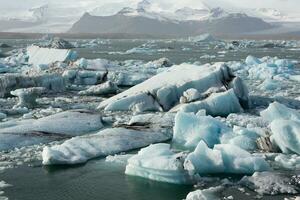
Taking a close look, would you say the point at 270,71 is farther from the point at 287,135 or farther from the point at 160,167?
the point at 160,167

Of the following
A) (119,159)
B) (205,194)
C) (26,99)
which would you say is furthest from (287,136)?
(26,99)

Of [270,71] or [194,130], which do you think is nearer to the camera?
[194,130]

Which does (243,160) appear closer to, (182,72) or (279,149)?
(279,149)

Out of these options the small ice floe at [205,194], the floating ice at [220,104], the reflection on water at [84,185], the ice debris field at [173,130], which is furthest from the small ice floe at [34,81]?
the small ice floe at [205,194]

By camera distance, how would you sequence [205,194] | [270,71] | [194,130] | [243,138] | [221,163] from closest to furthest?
[205,194]
[221,163]
[243,138]
[194,130]
[270,71]

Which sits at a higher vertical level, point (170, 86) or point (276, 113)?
point (170, 86)

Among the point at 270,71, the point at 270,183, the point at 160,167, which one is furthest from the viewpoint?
the point at 270,71

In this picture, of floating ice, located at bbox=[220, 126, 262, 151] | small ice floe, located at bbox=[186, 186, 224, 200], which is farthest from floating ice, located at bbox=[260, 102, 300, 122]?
small ice floe, located at bbox=[186, 186, 224, 200]
